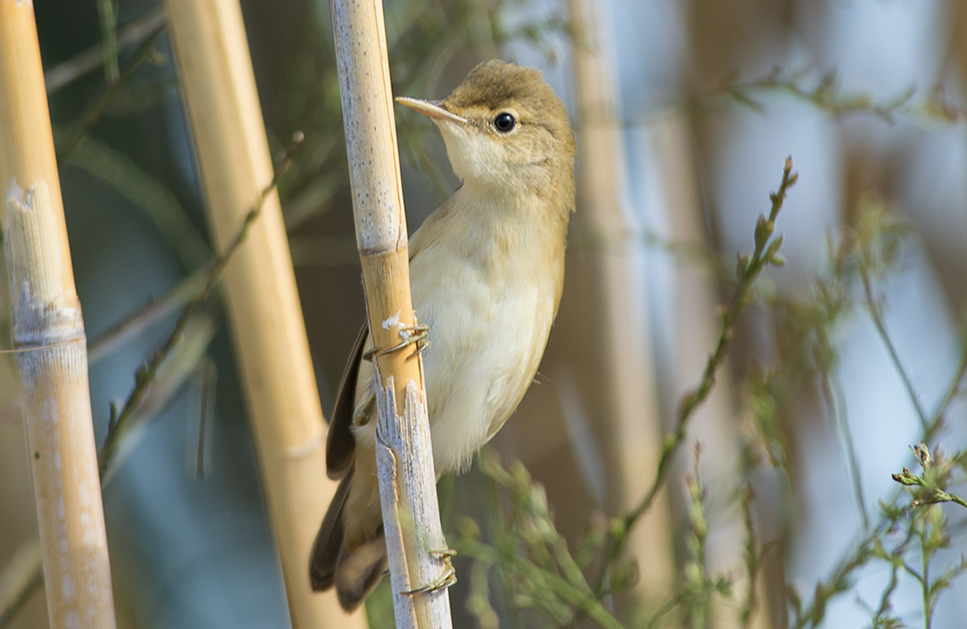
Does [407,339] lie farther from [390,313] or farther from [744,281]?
[744,281]

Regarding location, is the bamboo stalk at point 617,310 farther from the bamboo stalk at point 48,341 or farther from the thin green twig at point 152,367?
the bamboo stalk at point 48,341

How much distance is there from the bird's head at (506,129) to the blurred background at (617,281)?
0.17 meters

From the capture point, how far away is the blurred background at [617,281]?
4.93ft

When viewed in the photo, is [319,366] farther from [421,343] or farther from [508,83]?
[421,343]

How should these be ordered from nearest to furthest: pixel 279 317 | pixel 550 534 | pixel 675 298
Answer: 1. pixel 279 317
2. pixel 550 534
3. pixel 675 298

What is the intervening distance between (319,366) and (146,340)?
0.49 m

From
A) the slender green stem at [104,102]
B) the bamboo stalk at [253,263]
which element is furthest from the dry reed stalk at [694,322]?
the slender green stem at [104,102]

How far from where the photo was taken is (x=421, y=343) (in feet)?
3.26

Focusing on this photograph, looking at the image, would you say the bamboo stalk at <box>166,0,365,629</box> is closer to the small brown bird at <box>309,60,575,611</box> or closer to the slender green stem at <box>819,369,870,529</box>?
the small brown bird at <box>309,60,575,611</box>

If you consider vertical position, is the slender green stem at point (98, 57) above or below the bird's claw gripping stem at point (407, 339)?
above

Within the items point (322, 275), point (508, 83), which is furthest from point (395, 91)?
point (322, 275)

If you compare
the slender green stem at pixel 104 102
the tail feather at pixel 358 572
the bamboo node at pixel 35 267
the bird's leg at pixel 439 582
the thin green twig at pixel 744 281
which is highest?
the slender green stem at pixel 104 102

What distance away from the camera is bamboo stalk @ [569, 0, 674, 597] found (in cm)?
182

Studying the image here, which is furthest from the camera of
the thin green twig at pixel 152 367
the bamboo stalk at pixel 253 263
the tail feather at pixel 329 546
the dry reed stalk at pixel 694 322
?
the dry reed stalk at pixel 694 322
